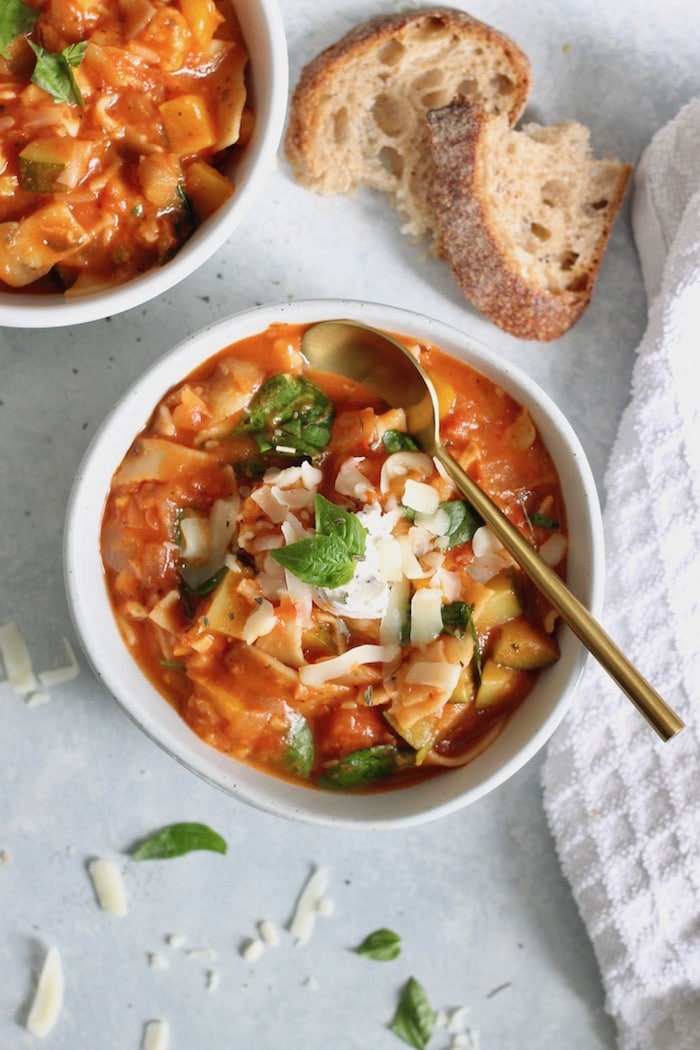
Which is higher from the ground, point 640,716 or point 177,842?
point 640,716

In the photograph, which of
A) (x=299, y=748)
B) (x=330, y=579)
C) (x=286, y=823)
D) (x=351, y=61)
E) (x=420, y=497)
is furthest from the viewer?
(x=286, y=823)

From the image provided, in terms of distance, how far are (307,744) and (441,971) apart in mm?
1072

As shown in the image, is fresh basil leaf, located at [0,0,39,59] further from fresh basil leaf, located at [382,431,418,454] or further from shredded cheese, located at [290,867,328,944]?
shredded cheese, located at [290,867,328,944]

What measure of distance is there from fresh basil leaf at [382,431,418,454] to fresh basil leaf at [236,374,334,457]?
0.48ft

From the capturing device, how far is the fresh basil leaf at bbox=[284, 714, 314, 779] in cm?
266

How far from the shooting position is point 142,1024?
10.4 ft

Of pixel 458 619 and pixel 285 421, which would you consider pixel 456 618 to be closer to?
pixel 458 619

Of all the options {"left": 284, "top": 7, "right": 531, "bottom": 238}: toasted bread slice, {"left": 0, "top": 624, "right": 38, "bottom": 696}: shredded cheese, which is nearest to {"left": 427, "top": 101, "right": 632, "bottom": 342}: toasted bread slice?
{"left": 284, "top": 7, "right": 531, "bottom": 238}: toasted bread slice

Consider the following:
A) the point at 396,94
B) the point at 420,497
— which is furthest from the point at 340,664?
the point at 396,94

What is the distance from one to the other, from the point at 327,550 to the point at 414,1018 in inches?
66.1

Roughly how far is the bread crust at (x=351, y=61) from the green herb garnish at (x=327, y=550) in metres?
1.22

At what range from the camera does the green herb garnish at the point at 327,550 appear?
2.42 meters

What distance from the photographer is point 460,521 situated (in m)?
2.66

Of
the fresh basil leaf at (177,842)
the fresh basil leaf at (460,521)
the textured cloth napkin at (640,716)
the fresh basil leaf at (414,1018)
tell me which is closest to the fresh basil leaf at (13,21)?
the fresh basil leaf at (460,521)
